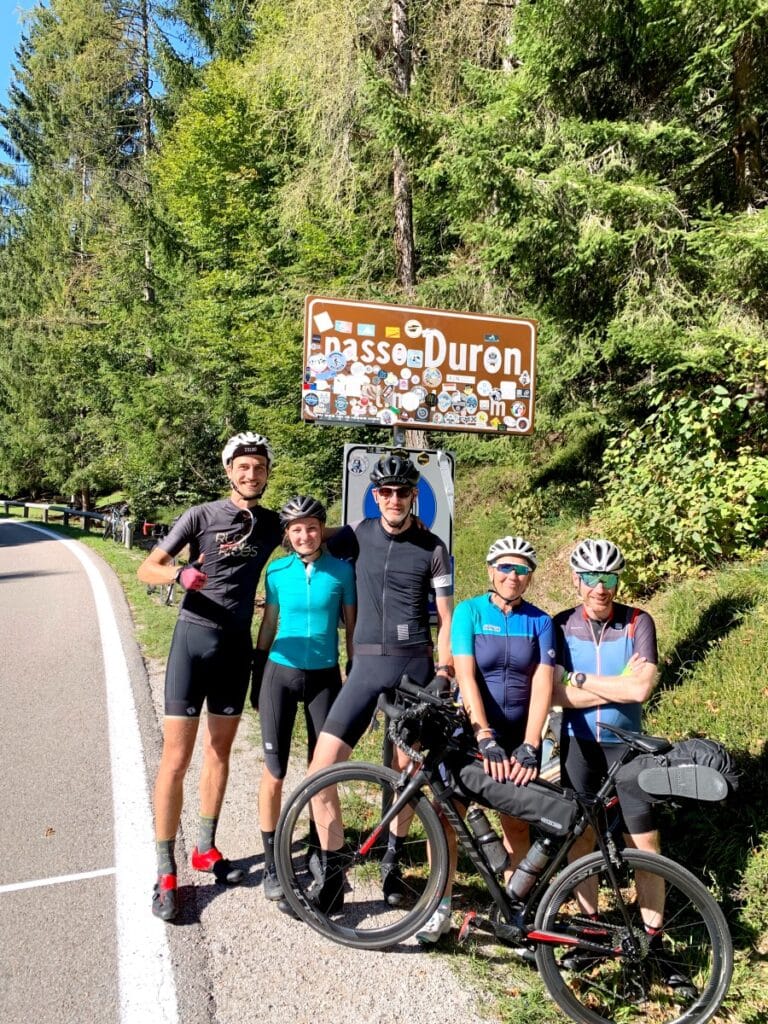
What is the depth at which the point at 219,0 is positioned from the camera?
2669cm

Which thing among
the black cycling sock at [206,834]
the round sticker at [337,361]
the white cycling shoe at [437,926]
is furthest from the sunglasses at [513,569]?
the round sticker at [337,361]

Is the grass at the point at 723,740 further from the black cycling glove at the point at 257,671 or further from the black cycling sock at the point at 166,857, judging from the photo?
the black cycling glove at the point at 257,671

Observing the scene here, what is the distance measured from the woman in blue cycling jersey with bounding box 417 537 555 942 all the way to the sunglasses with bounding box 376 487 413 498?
0.55 metres

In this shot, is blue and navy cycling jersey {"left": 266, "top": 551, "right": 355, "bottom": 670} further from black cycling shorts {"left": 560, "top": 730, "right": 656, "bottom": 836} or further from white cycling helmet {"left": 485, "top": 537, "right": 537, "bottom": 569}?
black cycling shorts {"left": 560, "top": 730, "right": 656, "bottom": 836}

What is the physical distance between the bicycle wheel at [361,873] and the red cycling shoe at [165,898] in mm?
550

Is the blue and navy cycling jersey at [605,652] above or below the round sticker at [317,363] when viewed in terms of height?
below

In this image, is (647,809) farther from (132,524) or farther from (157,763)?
(132,524)

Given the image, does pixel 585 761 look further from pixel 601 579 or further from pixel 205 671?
pixel 205 671

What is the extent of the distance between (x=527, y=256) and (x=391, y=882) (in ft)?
22.9

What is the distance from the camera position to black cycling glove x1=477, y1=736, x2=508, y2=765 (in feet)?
9.77

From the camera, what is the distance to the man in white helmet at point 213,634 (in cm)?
351

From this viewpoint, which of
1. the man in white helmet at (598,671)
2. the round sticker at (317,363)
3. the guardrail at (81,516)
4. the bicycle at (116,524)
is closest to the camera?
the man in white helmet at (598,671)

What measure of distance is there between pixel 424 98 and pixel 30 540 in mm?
19315

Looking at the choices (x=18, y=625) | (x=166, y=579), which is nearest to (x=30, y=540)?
(x=18, y=625)
